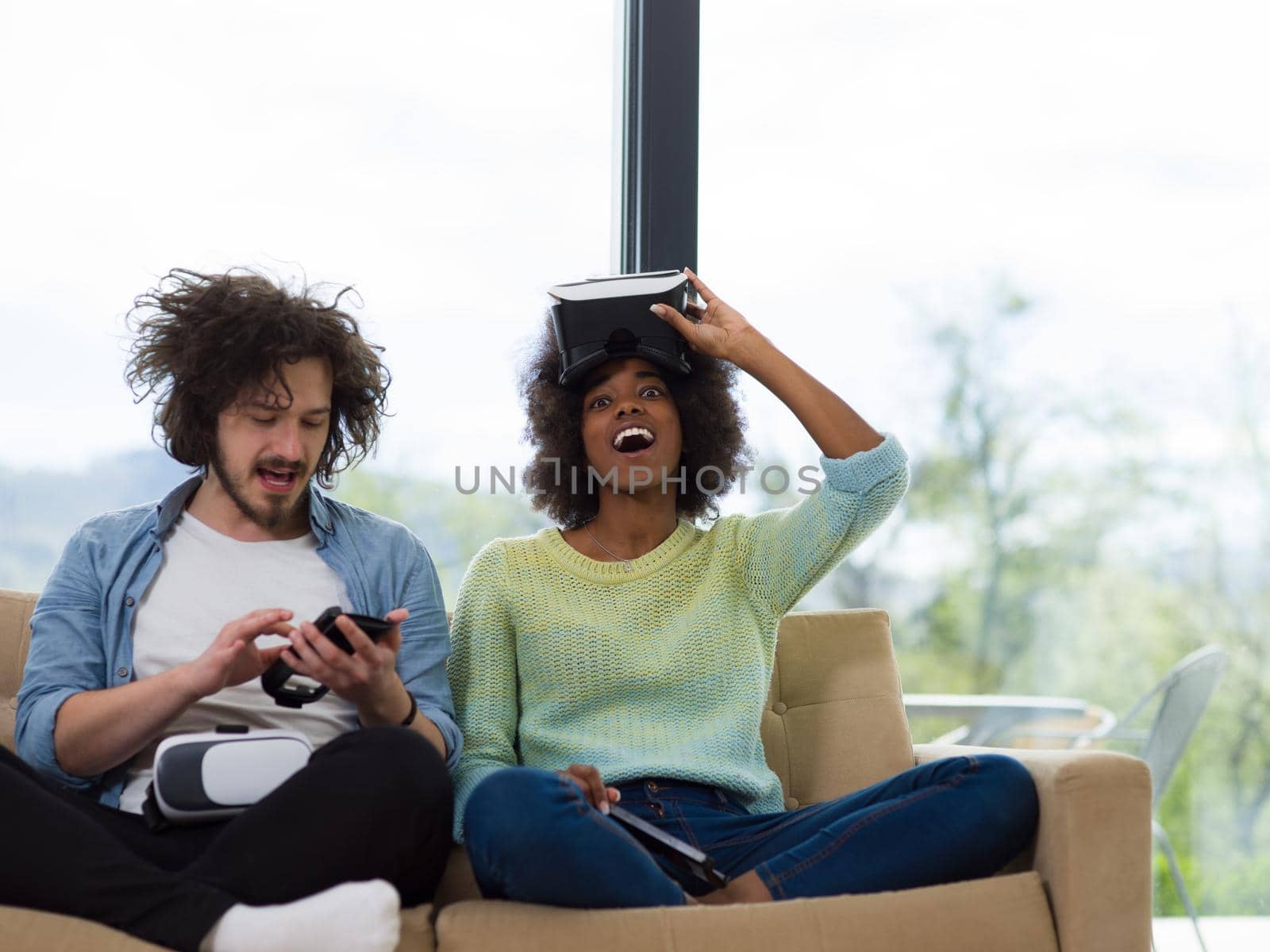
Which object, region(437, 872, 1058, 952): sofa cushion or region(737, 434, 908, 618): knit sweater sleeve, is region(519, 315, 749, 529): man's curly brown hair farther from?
region(437, 872, 1058, 952): sofa cushion

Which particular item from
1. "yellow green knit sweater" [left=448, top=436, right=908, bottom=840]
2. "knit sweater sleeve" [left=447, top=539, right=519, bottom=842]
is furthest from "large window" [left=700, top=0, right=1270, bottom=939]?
"knit sweater sleeve" [left=447, top=539, right=519, bottom=842]

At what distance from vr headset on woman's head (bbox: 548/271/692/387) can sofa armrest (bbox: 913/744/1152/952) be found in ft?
2.93

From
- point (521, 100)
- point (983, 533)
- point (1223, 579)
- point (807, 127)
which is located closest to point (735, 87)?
point (807, 127)

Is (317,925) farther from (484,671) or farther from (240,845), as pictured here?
(484,671)

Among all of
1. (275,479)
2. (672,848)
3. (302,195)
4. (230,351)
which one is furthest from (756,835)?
(302,195)

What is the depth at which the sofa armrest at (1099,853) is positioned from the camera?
1409 mm

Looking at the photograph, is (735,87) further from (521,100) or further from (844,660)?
(844,660)

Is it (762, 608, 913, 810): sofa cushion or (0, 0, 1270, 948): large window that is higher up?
(0, 0, 1270, 948): large window

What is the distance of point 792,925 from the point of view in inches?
52.6

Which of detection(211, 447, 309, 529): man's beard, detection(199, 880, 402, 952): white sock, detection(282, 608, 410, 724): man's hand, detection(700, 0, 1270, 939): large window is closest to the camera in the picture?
detection(199, 880, 402, 952): white sock

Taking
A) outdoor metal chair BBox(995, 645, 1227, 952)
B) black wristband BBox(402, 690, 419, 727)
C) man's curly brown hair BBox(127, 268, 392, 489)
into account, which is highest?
man's curly brown hair BBox(127, 268, 392, 489)

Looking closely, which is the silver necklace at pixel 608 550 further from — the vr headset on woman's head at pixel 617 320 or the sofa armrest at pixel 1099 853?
the sofa armrest at pixel 1099 853

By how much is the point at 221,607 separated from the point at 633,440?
68 centimetres

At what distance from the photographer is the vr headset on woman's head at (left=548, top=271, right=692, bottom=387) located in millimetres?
1908
